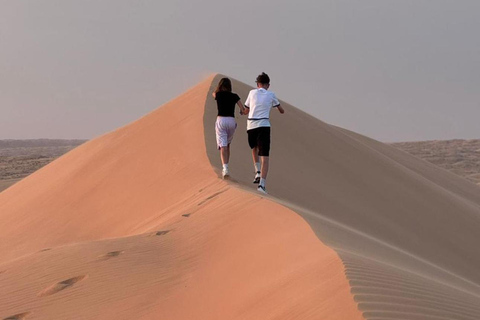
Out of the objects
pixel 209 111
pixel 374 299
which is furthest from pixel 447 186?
pixel 374 299

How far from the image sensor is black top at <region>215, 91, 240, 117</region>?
9.47 meters

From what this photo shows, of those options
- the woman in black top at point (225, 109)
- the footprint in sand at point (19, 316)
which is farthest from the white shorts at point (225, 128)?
the footprint in sand at point (19, 316)

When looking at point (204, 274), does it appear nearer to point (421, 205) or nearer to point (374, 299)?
point (374, 299)

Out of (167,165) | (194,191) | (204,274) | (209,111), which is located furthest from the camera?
(209,111)

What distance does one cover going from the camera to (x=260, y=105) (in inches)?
366

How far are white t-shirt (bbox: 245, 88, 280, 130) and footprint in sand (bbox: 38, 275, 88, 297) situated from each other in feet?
12.1

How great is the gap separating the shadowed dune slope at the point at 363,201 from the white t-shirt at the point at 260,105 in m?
0.93

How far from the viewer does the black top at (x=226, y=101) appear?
31.1 feet

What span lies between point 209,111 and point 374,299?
435 inches

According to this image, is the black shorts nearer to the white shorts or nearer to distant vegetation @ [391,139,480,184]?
the white shorts

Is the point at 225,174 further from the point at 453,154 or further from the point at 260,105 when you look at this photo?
the point at 453,154

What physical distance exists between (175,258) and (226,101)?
10.8 feet

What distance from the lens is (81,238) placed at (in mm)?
10828

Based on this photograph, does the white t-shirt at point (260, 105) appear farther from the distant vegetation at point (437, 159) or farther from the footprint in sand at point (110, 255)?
the distant vegetation at point (437, 159)
